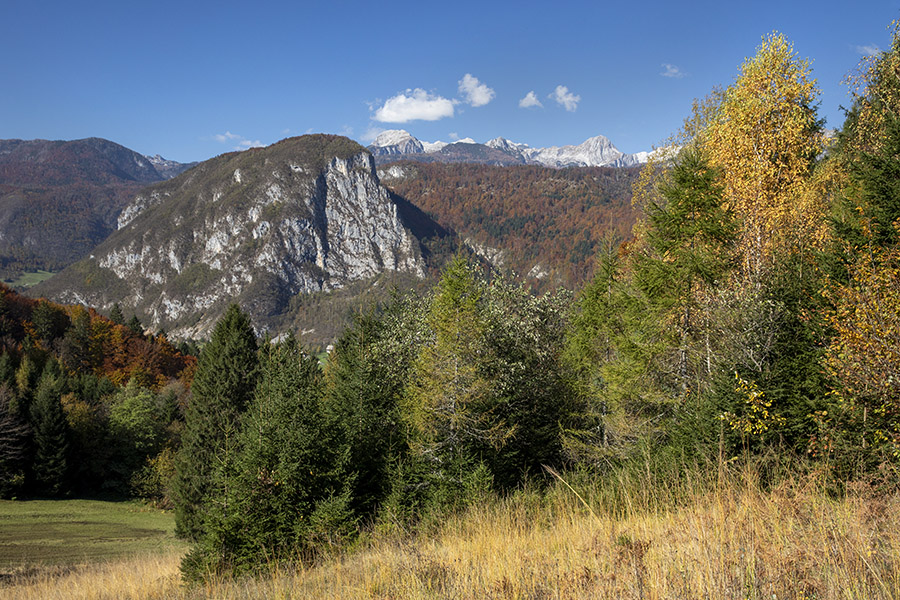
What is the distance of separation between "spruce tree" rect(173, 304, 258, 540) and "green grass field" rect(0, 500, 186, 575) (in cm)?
288

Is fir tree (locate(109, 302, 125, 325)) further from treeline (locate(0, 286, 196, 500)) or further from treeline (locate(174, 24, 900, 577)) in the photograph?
treeline (locate(174, 24, 900, 577))

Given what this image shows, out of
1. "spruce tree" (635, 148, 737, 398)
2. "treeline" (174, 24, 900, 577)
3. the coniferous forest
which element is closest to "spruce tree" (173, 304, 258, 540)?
the coniferous forest

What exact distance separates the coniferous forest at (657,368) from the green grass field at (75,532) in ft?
14.0

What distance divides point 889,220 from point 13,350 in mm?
96643

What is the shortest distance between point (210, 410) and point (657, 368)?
30296mm

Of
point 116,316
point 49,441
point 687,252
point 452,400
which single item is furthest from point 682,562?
point 116,316

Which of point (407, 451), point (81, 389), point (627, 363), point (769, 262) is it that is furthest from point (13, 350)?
point (769, 262)

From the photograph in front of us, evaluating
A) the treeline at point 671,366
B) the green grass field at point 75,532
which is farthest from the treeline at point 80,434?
the treeline at point 671,366

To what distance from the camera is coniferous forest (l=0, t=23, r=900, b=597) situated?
8.51 meters

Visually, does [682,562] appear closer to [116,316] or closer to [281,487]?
[281,487]

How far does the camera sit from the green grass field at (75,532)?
24766 millimetres

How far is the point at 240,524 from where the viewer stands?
43.8 ft

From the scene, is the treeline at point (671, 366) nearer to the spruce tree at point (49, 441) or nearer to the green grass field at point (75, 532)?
the green grass field at point (75, 532)

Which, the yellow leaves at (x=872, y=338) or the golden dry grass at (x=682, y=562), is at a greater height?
the yellow leaves at (x=872, y=338)
